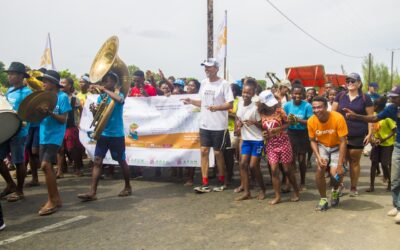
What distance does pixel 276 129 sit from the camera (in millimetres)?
5457

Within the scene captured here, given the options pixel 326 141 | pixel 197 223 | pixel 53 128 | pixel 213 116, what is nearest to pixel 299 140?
Answer: pixel 326 141

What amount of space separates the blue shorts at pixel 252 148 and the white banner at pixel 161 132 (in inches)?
57.4

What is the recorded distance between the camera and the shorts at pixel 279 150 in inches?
217

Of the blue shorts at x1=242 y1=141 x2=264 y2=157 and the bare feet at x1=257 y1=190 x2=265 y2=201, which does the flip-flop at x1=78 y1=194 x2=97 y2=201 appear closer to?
the blue shorts at x1=242 y1=141 x2=264 y2=157

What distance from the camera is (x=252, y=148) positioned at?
5.71 meters

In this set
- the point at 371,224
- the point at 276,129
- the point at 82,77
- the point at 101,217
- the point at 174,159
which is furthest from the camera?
the point at 82,77

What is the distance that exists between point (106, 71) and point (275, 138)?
2.74 metres

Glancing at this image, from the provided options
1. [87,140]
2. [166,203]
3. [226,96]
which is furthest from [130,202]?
[87,140]

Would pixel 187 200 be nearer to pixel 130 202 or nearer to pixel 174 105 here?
pixel 130 202

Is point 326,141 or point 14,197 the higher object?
point 326,141

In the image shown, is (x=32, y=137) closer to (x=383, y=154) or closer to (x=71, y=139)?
(x=71, y=139)

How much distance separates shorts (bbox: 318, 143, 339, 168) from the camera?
16.8ft

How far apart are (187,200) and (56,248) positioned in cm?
230

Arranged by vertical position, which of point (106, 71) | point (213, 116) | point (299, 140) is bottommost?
point (299, 140)
